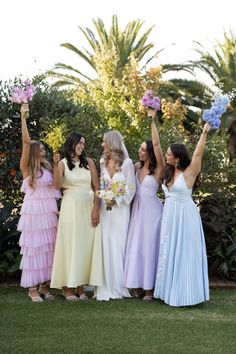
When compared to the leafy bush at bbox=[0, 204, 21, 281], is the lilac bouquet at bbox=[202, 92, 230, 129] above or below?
above

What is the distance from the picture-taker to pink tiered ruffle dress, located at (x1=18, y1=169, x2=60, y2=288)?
7.88 m

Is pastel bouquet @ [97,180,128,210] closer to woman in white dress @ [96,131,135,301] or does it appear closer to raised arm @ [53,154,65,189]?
woman in white dress @ [96,131,135,301]

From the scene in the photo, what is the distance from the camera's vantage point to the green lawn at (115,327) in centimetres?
603

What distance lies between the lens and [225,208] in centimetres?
1011

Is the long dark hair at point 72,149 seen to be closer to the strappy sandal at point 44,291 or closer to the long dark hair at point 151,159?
the long dark hair at point 151,159

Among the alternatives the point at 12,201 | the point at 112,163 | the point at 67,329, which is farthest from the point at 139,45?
the point at 67,329

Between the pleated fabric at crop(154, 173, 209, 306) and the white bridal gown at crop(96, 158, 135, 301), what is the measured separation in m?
0.55

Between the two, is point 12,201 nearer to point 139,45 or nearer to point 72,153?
point 72,153

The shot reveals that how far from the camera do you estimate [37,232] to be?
7.89m

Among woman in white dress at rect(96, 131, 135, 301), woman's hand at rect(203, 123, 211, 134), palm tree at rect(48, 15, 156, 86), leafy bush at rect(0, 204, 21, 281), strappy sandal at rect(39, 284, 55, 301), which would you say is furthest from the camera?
palm tree at rect(48, 15, 156, 86)

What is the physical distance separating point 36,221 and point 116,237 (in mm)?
1055

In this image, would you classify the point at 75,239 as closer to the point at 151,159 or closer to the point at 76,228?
the point at 76,228

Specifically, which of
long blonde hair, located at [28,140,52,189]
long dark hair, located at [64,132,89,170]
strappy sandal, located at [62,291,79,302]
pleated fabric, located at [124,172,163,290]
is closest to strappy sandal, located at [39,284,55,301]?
strappy sandal, located at [62,291,79,302]

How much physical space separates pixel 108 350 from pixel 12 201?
4.95 meters
